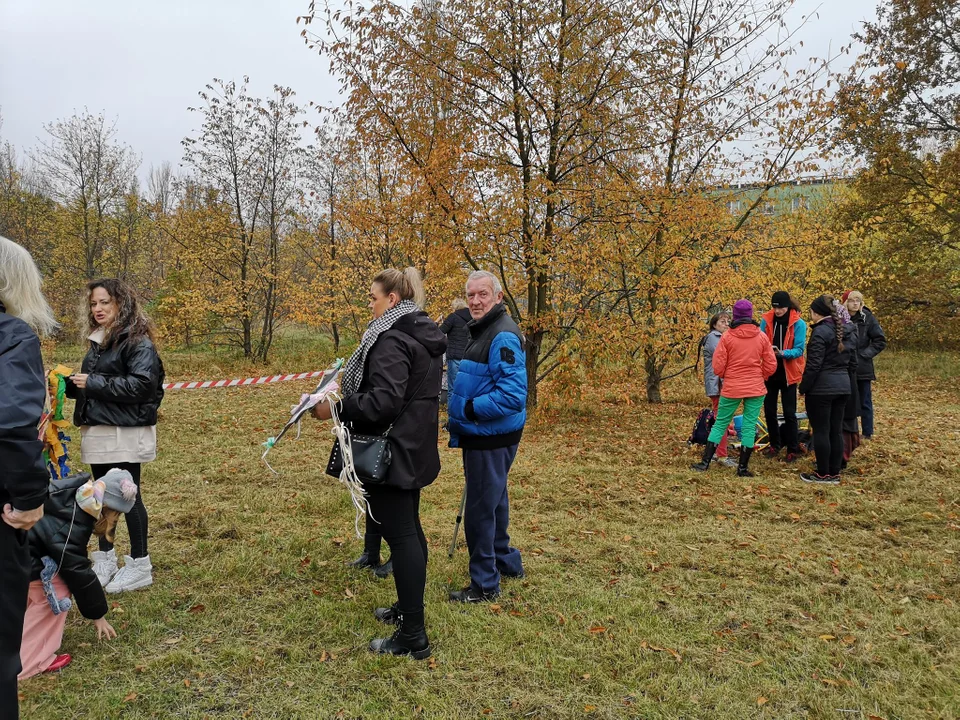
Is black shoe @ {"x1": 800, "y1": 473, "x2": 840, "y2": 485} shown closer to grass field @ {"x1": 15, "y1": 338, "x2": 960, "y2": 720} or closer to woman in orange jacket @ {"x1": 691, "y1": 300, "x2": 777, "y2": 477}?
grass field @ {"x1": 15, "y1": 338, "x2": 960, "y2": 720}

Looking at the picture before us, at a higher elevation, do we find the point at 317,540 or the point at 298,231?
the point at 298,231

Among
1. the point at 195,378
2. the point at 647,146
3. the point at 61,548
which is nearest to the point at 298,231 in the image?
the point at 195,378

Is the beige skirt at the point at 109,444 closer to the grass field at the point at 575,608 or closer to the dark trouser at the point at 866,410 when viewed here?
the grass field at the point at 575,608

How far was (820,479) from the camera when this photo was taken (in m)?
6.25

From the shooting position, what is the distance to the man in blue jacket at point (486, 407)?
337cm

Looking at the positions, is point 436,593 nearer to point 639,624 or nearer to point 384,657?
point 384,657

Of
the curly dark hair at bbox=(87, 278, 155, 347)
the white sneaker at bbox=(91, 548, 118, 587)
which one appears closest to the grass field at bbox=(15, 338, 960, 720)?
the white sneaker at bbox=(91, 548, 118, 587)

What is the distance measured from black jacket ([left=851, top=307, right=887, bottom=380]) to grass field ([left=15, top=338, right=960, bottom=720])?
4.13 ft

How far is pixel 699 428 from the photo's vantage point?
773 cm

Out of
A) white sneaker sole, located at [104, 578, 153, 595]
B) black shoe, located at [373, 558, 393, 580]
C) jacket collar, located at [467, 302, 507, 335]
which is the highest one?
jacket collar, located at [467, 302, 507, 335]

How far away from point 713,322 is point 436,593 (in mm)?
6439

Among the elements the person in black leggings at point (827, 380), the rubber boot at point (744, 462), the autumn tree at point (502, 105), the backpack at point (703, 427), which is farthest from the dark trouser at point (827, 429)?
the autumn tree at point (502, 105)

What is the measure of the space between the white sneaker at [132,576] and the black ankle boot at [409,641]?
5.77 feet

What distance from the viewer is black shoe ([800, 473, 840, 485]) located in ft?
20.3
